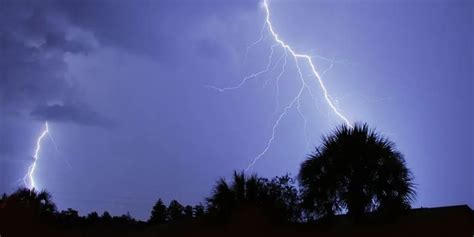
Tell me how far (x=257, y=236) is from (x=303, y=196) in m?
1.75

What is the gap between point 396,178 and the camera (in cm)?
1378

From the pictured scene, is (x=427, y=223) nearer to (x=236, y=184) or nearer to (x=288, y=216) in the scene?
(x=288, y=216)

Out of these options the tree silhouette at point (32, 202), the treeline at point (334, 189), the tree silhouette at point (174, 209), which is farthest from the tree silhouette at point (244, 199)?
the tree silhouette at point (174, 209)

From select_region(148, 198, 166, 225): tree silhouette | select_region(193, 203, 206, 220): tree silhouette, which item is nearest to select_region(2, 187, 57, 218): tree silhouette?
select_region(193, 203, 206, 220): tree silhouette

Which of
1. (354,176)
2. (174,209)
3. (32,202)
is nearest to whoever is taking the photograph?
(354,176)

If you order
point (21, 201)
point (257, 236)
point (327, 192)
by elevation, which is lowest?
point (257, 236)

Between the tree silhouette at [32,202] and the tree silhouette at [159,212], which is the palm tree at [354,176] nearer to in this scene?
the tree silhouette at [32,202]

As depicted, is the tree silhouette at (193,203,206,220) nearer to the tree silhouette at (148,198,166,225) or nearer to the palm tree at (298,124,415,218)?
the palm tree at (298,124,415,218)

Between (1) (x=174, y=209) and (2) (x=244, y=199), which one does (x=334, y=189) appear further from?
(1) (x=174, y=209)

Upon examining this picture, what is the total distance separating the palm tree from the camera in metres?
13.8

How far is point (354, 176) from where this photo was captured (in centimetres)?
1402

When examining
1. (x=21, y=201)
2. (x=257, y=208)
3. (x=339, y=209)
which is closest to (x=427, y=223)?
(x=339, y=209)

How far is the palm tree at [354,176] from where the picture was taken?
13781mm

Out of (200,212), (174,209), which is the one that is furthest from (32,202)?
(174,209)
